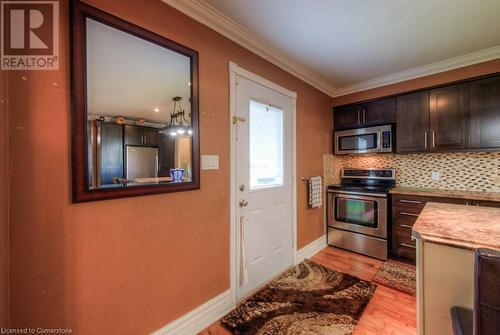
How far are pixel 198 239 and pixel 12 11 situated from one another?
63.7 inches

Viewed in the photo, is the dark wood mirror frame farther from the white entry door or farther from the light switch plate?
the white entry door

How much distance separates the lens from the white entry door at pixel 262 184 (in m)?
1.97

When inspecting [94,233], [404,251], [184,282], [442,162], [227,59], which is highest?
[227,59]

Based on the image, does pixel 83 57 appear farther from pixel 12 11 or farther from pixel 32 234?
pixel 32 234

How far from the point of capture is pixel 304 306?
1858 mm

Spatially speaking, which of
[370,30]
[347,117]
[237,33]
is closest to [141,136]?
[237,33]

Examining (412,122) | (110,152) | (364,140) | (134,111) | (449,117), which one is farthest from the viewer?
(364,140)

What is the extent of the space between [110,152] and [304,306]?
1940mm

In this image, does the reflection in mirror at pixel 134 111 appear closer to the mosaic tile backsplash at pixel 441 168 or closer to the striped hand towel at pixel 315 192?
the striped hand towel at pixel 315 192

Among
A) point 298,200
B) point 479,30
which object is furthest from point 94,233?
point 479,30

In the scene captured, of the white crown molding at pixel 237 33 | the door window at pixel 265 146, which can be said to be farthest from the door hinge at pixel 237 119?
the white crown molding at pixel 237 33

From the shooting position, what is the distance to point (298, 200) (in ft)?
8.95

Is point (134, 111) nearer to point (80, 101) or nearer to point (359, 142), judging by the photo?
point (80, 101)

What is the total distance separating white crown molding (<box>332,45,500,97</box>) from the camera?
230 centimetres
